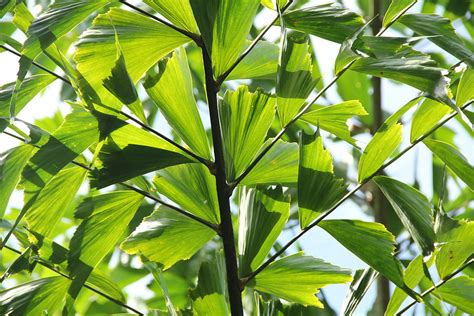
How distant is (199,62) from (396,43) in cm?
75

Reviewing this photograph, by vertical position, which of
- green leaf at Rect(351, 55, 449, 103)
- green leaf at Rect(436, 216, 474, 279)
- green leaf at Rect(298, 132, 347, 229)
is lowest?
green leaf at Rect(436, 216, 474, 279)

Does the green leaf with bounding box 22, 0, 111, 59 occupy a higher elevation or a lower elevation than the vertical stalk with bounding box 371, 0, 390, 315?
higher

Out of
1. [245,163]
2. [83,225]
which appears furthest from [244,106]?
[83,225]

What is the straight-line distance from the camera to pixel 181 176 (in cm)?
73

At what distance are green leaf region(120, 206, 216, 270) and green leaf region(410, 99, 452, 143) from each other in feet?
0.68

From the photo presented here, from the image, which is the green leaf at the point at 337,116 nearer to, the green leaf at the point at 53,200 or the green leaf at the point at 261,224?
the green leaf at the point at 261,224

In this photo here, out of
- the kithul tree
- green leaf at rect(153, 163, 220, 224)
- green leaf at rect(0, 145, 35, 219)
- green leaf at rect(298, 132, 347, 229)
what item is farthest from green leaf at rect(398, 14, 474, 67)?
green leaf at rect(0, 145, 35, 219)

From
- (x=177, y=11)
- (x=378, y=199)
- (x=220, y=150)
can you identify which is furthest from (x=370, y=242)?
(x=378, y=199)

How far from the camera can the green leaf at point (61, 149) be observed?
1.88 ft

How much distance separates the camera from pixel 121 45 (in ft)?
2.07

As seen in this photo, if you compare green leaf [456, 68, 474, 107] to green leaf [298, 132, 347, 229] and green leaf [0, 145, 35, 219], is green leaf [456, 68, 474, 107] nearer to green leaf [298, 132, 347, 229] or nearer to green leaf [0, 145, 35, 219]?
green leaf [298, 132, 347, 229]

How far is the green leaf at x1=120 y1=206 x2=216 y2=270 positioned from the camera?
68 centimetres

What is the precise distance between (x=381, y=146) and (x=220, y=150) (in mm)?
137

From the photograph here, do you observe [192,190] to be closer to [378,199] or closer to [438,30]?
[438,30]
